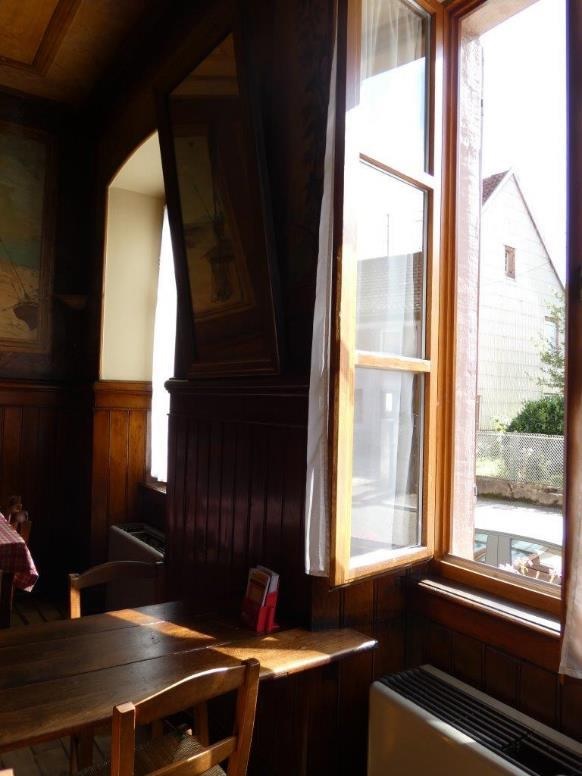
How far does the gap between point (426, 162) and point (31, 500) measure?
359cm

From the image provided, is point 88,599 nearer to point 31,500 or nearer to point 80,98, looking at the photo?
point 31,500

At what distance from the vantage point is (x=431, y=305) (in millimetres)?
2006

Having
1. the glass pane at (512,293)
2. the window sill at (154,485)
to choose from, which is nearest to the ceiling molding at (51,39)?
the glass pane at (512,293)

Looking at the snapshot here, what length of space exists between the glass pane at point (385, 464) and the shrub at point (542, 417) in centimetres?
32

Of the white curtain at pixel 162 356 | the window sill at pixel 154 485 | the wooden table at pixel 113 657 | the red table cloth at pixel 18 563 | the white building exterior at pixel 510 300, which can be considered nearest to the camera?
the wooden table at pixel 113 657

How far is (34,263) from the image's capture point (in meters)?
4.30

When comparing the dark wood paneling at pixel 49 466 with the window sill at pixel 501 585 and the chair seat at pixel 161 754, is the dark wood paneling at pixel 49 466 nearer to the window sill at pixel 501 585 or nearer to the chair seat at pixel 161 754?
the chair seat at pixel 161 754

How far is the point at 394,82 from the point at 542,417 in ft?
3.96

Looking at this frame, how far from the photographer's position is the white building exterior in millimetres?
1829

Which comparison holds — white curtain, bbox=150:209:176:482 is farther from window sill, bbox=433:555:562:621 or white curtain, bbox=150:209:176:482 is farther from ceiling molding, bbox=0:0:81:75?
window sill, bbox=433:555:562:621

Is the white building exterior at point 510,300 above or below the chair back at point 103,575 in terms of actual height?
above

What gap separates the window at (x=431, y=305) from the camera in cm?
178

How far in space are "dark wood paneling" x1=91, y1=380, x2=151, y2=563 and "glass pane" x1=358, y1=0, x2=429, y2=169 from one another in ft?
8.95

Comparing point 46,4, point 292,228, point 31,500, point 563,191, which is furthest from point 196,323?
point 31,500
